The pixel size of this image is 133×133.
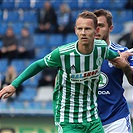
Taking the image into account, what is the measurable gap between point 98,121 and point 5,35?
8394 millimetres

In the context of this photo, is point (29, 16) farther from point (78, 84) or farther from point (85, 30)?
point (85, 30)

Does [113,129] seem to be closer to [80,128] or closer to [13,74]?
[80,128]

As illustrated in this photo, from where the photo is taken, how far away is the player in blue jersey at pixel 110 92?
558 cm

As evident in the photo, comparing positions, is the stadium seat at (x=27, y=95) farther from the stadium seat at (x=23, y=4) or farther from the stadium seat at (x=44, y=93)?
the stadium seat at (x=23, y=4)

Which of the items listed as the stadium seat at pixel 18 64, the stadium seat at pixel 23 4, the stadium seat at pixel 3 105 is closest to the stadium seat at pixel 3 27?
the stadium seat at pixel 23 4

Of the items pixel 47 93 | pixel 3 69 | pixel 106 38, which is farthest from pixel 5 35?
pixel 106 38

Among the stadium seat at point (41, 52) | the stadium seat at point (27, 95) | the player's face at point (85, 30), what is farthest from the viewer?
the stadium seat at point (41, 52)

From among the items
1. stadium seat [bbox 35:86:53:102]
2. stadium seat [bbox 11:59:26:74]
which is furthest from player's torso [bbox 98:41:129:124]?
stadium seat [bbox 11:59:26:74]

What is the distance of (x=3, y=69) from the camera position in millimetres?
12703

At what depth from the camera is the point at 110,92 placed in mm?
5633

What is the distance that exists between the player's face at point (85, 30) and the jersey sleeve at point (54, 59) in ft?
0.85

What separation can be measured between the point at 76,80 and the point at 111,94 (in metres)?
0.76

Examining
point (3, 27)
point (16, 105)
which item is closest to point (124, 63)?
point (16, 105)

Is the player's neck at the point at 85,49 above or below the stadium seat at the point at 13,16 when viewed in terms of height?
below
